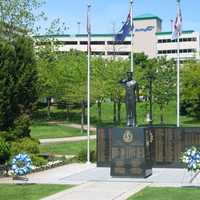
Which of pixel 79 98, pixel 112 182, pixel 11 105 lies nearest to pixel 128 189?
pixel 112 182

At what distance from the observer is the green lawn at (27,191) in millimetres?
16527

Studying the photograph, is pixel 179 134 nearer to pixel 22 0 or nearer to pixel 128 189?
pixel 128 189

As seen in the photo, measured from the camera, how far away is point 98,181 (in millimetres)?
20203

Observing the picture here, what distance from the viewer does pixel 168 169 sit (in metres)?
24.7

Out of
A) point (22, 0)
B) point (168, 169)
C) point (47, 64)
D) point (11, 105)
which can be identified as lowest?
point (168, 169)

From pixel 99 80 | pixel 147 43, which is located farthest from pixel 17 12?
pixel 147 43

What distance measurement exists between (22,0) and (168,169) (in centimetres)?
3231

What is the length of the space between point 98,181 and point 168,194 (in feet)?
12.7

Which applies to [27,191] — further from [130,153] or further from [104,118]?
[104,118]

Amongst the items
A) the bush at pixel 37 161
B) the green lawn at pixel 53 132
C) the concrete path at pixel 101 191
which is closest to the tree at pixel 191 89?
the green lawn at pixel 53 132

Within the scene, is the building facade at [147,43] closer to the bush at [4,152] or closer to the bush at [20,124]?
the bush at [20,124]

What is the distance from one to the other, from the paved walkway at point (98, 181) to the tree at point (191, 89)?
128 feet

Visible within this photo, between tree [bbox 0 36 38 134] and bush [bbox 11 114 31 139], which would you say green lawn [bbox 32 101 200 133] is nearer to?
tree [bbox 0 36 38 134]

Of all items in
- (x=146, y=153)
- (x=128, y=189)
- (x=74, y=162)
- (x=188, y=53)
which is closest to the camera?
(x=128, y=189)
